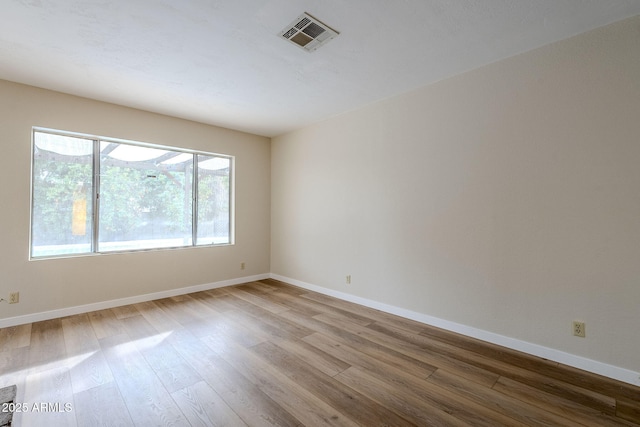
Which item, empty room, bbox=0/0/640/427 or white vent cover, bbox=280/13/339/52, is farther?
white vent cover, bbox=280/13/339/52

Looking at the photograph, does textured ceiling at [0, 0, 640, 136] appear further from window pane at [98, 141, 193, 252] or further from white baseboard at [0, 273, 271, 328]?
white baseboard at [0, 273, 271, 328]

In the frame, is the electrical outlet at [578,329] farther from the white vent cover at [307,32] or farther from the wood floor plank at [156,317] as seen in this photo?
the wood floor plank at [156,317]

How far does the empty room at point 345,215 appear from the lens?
75.4 inches

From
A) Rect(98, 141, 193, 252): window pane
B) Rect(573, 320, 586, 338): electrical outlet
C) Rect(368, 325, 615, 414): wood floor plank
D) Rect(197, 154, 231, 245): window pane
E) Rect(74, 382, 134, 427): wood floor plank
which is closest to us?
Rect(74, 382, 134, 427): wood floor plank

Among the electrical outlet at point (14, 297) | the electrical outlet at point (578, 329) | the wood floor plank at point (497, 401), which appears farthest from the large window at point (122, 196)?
the electrical outlet at point (578, 329)

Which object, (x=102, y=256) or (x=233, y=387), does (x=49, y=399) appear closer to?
(x=233, y=387)

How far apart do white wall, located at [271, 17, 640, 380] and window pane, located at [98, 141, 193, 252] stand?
8.61 ft

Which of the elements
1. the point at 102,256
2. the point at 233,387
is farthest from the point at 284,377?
the point at 102,256

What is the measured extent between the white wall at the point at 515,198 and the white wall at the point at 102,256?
A: 2.01 metres

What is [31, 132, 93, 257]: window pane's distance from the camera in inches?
126

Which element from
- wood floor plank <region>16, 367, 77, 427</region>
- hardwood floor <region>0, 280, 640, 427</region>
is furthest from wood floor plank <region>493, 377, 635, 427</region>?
wood floor plank <region>16, 367, 77, 427</region>

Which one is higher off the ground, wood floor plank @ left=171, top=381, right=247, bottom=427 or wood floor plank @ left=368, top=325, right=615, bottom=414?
wood floor plank @ left=368, top=325, right=615, bottom=414

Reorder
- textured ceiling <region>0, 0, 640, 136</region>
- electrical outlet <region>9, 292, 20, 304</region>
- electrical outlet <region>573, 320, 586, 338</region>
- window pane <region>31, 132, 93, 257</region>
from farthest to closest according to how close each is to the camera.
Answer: window pane <region>31, 132, 93, 257</region>, electrical outlet <region>9, 292, 20, 304</region>, electrical outlet <region>573, 320, 586, 338</region>, textured ceiling <region>0, 0, 640, 136</region>

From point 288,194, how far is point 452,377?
3.66 m
